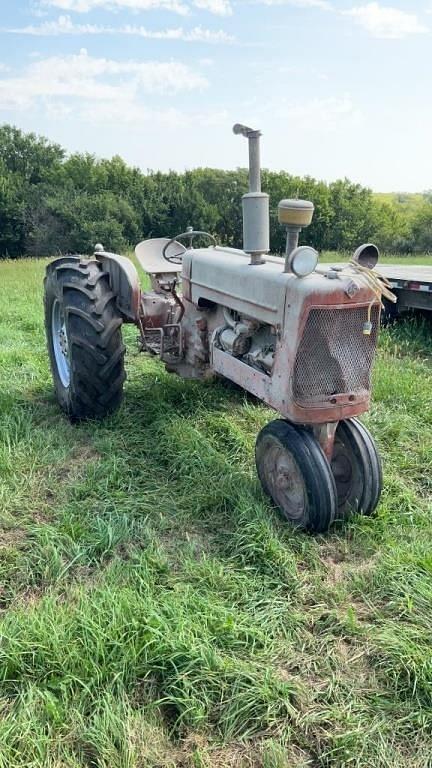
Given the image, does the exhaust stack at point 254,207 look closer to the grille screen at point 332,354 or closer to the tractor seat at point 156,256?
the grille screen at point 332,354

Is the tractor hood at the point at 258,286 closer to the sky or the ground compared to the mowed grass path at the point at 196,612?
closer to the sky

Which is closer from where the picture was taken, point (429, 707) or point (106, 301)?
point (429, 707)

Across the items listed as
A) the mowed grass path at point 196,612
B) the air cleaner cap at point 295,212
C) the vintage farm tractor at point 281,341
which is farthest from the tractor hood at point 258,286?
the mowed grass path at point 196,612

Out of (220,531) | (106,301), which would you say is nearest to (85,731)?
(220,531)

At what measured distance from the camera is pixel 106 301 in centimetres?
402

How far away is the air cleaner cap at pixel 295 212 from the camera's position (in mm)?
2832

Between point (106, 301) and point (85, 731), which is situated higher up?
point (106, 301)

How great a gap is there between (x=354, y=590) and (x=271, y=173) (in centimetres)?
3290

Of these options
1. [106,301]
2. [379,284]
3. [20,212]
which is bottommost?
[20,212]

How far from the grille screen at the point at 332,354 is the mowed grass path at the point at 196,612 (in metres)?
0.67

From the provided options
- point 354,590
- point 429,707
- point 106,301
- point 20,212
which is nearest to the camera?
point 429,707

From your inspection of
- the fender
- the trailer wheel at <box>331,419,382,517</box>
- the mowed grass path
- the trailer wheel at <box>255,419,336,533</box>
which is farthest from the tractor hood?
the mowed grass path

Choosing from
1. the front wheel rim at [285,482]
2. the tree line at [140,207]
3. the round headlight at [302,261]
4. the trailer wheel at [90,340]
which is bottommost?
the tree line at [140,207]

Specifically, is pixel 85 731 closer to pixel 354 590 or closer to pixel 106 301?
pixel 354 590
